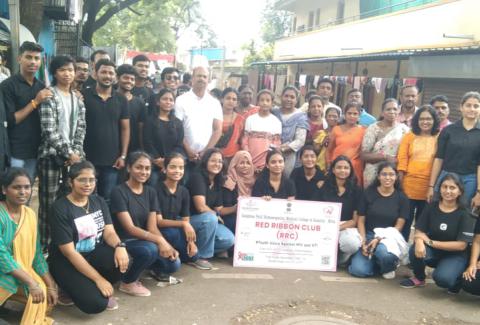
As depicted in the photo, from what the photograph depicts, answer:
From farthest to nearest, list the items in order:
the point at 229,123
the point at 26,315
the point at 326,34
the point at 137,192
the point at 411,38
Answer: the point at 326,34 → the point at 411,38 → the point at 229,123 → the point at 137,192 → the point at 26,315

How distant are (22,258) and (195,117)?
2.66m

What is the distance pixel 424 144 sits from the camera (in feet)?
17.6

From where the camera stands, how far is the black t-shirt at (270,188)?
547 cm

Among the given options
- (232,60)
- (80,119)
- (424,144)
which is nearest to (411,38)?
(424,144)

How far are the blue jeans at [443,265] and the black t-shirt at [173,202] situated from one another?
228cm

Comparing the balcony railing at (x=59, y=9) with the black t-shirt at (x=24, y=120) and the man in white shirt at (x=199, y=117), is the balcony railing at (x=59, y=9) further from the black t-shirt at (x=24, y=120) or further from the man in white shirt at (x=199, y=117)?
→ the black t-shirt at (x=24, y=120)

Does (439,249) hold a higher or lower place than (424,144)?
lower

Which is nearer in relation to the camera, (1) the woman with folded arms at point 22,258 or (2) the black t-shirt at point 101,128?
(1) the woman with folded arms at point 22,258

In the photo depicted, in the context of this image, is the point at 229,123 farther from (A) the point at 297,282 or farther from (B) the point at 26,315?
(B) the point at 26,315

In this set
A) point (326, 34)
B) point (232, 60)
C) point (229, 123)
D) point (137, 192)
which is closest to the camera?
point (137, 192)

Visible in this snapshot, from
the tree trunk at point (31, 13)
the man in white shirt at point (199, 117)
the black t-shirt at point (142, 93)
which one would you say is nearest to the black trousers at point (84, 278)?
the man in white shirt at point (199, 117)

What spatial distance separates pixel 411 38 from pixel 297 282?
10.3 m

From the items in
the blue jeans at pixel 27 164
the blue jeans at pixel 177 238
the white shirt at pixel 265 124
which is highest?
the white shirt at pixel 265 124

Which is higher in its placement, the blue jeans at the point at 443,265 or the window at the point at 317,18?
the window at the point at 317,18
